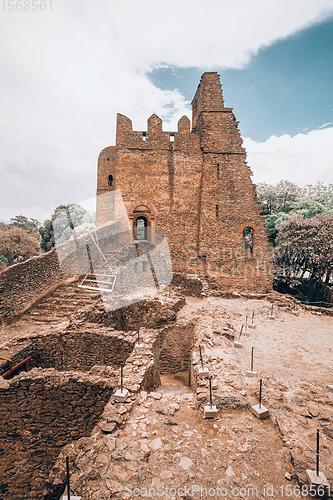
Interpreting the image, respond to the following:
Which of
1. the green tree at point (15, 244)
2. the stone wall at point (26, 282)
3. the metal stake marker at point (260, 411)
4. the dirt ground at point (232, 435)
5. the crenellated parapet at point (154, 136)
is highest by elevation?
the crenellated parapet at point (154, 136)

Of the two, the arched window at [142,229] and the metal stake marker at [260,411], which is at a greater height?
the arched window at [142,229]

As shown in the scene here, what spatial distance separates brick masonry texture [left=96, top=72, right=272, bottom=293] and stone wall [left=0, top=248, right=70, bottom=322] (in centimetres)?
607

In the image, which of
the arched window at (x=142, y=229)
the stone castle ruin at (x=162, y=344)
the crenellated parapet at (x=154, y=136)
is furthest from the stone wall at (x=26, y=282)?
the crenellated parapet at (x=154, y=136)

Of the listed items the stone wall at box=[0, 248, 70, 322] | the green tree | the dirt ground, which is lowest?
the dirt ground

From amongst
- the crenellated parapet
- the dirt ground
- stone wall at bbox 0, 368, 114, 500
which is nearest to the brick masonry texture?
the crenellated parapet

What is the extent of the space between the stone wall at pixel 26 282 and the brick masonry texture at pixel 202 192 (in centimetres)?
607

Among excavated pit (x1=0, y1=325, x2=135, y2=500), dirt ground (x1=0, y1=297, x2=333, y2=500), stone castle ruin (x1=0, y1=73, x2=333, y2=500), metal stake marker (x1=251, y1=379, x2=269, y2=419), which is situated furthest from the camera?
excavated pit (x1=0, y1=325, x2=135, y2=500)

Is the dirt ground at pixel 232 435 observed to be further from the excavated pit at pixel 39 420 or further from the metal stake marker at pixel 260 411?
the excavated pit at pixel 39 420

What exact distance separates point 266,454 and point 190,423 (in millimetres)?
1140

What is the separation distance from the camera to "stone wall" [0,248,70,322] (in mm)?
9258

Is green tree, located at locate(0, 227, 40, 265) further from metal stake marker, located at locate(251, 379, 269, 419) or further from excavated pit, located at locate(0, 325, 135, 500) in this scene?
metal stake marker, located at locate(251, 379, 269, 419)

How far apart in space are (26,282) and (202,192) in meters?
11.2

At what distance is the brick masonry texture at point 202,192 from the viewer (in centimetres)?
1547

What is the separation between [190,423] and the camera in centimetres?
383
